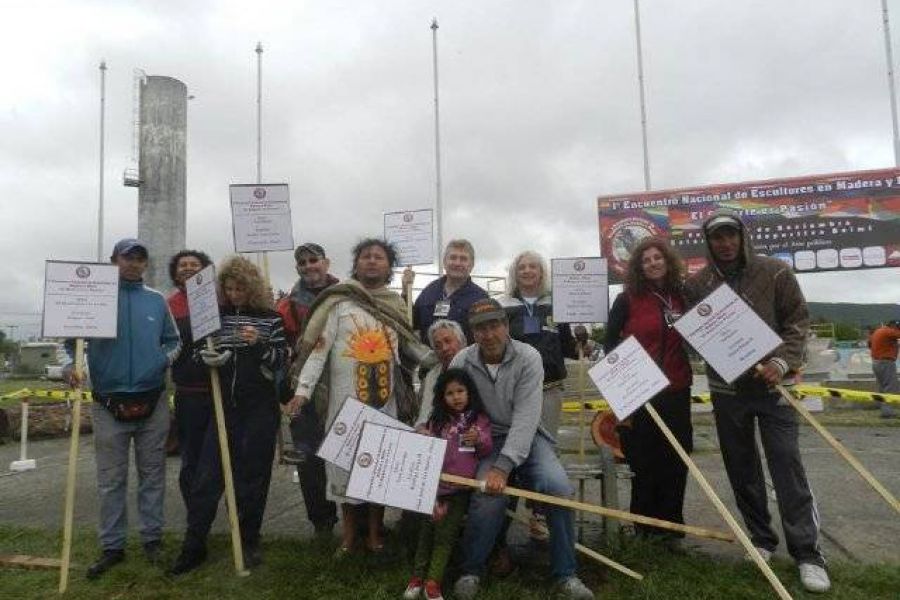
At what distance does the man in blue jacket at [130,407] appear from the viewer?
3.89m

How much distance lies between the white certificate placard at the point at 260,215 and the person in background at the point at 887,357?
10669mm

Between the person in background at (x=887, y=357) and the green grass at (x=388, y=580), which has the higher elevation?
the person in background at (x=887, y=357)

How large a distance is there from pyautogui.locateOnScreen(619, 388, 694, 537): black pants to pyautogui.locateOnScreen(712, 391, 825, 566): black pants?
22 cm

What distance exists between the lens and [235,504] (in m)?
3.81

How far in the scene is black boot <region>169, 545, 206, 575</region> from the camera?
3.69m

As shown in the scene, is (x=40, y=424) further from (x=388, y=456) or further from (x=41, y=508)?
(x=388, y=456)

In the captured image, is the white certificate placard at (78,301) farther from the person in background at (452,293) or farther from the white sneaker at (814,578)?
the white sneaker at (814,578)

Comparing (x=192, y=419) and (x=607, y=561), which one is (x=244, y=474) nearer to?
(x=192, y=419)

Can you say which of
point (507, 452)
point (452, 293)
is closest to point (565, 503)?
point (507, 452)

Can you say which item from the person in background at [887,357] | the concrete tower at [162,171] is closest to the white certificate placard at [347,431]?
the person in background at [887,357]

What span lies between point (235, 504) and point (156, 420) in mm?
811

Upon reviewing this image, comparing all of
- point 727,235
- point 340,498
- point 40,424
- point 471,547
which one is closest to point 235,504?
point 340,498

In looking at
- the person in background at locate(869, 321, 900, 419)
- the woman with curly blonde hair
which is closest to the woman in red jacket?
the woman with curly blonde hair

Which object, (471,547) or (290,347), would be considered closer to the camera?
(471,547)
